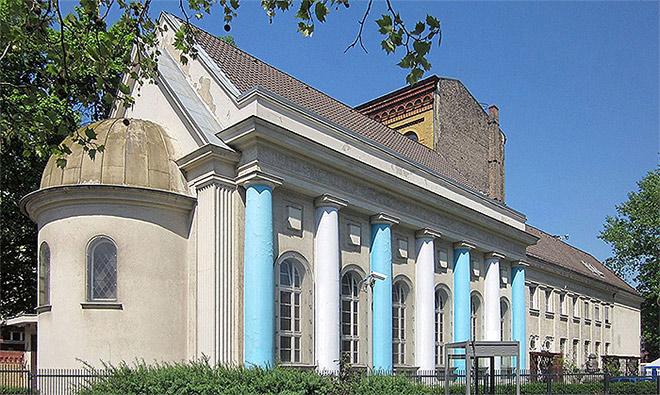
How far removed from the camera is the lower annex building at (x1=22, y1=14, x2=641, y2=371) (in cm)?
1878

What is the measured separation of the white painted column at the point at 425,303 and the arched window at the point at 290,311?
6425 millimetres

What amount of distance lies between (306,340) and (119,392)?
7459 mm

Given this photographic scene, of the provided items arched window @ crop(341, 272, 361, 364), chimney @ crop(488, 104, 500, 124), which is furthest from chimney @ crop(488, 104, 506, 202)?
arched window @ crop(341, 272, 361, 364)

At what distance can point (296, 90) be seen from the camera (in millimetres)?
26891

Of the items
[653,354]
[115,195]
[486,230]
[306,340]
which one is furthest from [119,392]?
[653,354]

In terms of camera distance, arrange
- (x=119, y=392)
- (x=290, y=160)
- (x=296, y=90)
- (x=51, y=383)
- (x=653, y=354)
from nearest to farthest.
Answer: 1. (x=119, y=392)
2. (x=51, y=383)
3. (x=290, y=160)
4. (x=296, y=90)
5. (x=653, y=354)

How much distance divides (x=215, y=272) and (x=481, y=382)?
45.0 ft

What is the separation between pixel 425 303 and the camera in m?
26.2

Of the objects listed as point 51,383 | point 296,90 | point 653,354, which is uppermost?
point 296,90

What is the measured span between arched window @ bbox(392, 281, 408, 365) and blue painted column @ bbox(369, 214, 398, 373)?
1433 millimetres

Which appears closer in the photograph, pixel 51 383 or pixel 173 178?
pixel 51 383

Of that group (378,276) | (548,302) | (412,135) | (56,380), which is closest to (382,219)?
(378,276)

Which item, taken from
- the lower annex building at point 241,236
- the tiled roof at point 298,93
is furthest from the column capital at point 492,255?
the tiled roof at point 298,93

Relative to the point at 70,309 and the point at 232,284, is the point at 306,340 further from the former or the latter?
the point at 70,309
